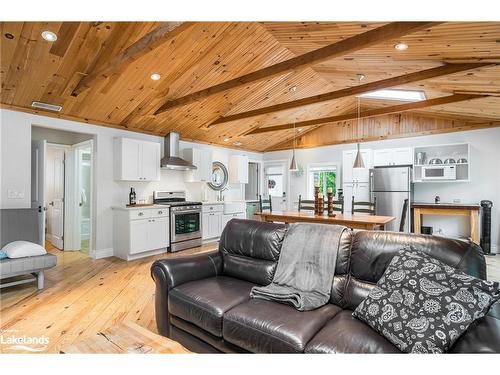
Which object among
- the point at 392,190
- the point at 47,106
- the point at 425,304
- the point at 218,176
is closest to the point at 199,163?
the point at 218,176

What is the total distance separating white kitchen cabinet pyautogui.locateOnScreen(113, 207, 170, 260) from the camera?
14.4 ft

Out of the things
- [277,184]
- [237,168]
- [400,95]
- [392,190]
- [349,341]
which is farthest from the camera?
[277,184]

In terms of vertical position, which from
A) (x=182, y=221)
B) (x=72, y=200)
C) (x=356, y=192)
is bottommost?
(x=182, y=221)

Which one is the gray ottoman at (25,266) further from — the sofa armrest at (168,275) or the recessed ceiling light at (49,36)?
the recessed ceiling light at (49,36)

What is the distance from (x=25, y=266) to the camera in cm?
297

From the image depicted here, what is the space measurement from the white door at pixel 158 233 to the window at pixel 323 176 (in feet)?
13.6

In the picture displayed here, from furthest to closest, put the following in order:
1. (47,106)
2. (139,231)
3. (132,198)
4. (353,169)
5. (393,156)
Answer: (353,169)
(393,156)
(132,198)
(139,231)
(47,106)

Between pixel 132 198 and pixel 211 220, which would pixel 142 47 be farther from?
pixel 211 220

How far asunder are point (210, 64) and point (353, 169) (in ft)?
13.7

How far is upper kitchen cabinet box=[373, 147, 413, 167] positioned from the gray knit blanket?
449 centimetres

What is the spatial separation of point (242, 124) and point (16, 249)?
15.0 feet

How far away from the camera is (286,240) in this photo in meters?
2.22
